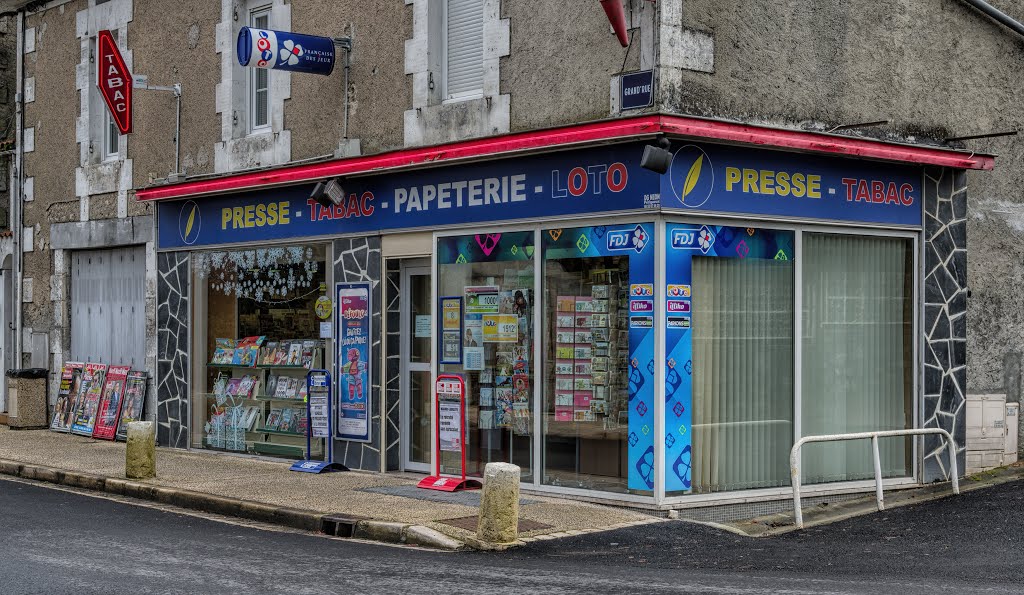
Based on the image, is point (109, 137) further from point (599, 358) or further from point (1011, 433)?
point (1011, 433)

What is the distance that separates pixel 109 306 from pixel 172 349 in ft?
7.20

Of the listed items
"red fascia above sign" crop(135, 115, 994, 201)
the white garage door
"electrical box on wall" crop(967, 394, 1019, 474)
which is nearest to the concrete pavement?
the white garage door

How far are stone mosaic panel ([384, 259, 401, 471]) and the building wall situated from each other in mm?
4234

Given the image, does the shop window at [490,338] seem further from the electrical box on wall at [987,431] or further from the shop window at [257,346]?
the electrical box on wall at [987,431]

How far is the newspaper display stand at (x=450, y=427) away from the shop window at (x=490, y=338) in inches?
4.0

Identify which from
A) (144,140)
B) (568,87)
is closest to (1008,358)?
(568,87)

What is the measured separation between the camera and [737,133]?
10.8 metres

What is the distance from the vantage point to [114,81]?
53.7 ft

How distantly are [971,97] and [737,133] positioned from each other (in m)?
3.89

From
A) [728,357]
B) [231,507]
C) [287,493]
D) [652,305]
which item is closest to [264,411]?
[287,493]

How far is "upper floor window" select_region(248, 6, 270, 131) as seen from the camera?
607 inches

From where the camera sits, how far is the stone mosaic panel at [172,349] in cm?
1630

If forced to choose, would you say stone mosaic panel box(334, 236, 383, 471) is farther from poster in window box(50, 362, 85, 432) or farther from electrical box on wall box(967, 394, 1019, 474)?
electrical box on wall box(967, 394, 1019, 474)

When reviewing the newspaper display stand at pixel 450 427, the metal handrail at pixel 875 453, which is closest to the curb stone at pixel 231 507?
the newspaper display stand at pixel 450 427
